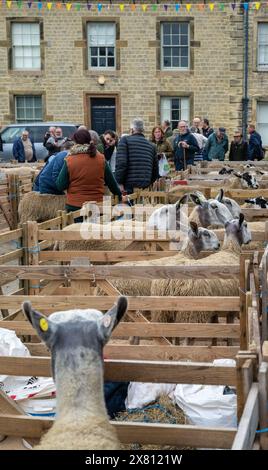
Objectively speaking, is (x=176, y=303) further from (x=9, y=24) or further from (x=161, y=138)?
(x=9, y=24)

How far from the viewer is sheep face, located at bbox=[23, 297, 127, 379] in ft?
9.52

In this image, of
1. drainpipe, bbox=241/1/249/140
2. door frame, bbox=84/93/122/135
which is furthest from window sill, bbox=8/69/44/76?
drainpipe, bbox=241/1/249/140

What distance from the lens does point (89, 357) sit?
290 centimetres

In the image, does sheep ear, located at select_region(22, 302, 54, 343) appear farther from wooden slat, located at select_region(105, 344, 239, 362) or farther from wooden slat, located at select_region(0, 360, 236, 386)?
wooden slat, located at select_region(105, 344, 239, 362)

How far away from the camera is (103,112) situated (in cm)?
2759

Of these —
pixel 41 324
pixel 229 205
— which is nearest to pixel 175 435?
pixel 41 324

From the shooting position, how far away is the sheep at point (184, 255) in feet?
20.6

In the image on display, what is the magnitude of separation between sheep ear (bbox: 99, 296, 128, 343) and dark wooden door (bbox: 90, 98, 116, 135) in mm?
24957

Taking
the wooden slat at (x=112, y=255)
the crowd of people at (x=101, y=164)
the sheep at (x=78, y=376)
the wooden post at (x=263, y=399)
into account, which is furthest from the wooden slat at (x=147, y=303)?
the crowd of people at (x=101, y=164)

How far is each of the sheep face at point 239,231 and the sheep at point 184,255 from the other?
160mm

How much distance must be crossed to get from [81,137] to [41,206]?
280 cm

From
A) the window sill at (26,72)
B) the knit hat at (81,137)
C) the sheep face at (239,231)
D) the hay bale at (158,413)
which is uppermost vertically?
the window sill at (26,72)

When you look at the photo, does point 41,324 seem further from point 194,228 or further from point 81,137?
point 81,137

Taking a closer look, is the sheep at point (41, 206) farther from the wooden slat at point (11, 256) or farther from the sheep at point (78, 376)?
the sheep at point (78, 376)
